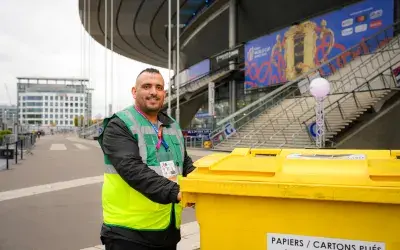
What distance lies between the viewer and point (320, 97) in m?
13.5

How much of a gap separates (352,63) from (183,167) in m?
19.2

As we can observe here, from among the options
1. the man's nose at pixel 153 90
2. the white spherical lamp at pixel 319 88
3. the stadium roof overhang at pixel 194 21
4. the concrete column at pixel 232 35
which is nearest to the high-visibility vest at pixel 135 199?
the man's nose at pixel 153 90

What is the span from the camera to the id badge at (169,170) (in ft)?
8.45

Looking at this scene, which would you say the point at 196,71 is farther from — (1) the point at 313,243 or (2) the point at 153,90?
(1) the point at 313,243

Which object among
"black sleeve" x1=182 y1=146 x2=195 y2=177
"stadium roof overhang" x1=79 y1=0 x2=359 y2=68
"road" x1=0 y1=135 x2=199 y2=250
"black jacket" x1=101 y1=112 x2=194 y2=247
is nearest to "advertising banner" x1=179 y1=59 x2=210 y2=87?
"stadium roof overhang" x1=79 y1=0 x2=359 y2=68

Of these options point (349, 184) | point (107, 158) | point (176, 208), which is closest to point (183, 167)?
point (176, 208)

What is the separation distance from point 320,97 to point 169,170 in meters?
11.8

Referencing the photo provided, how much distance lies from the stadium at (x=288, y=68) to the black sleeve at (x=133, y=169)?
522 inches

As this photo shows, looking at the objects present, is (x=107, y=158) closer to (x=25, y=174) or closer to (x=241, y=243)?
(x=241, y=243)

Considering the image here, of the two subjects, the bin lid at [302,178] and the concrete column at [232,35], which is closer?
the bin lid at [302,178]

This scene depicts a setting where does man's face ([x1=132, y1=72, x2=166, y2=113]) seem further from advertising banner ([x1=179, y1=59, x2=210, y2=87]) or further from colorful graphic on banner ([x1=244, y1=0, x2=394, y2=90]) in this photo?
advertising banner ([x1=179, y1=59, x2=210, y2=87])

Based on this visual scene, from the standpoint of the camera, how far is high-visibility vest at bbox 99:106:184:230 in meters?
2.47

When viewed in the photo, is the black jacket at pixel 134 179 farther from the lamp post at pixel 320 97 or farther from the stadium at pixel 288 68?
the stadium at pixel 288 68

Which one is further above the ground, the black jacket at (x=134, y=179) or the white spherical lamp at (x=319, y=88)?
the white spherical lamp at (x=319, y=88)
